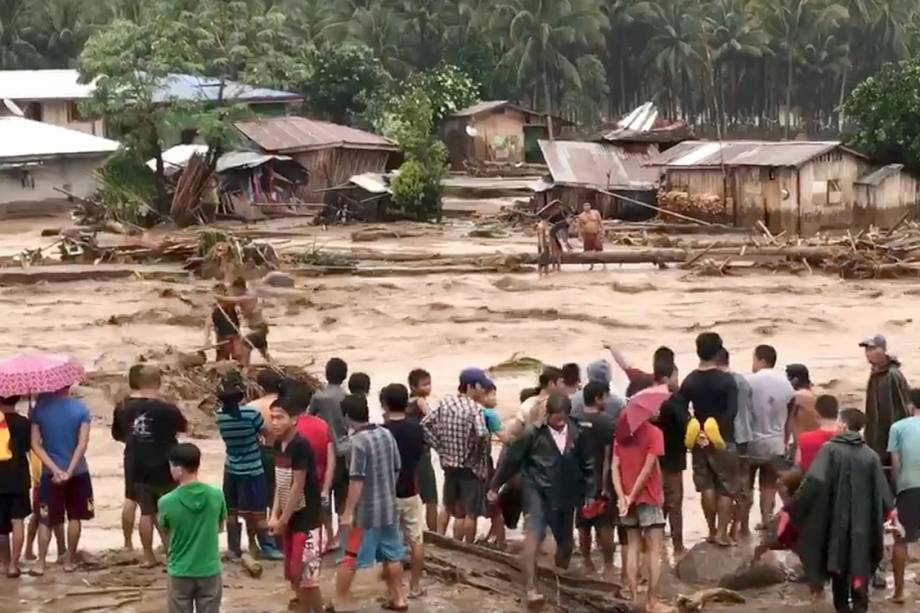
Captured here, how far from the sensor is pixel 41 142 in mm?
45469

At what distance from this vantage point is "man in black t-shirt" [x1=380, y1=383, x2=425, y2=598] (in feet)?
29.5

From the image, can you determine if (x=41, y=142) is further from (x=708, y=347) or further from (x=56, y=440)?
(x=708, y=347)

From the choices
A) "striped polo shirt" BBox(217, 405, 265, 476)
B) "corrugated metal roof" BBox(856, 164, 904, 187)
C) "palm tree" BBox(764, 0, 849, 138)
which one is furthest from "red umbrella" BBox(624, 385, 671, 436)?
"palm tree" BBox(764, 0, 849, 138)

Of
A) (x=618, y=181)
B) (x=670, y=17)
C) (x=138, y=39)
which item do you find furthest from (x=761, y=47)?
(x=138, y=39)

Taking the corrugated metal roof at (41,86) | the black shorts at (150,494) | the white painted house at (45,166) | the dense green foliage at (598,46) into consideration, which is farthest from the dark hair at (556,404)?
the dense green foliage at (598,46)

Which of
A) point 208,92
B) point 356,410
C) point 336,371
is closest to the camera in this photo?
point 356,410

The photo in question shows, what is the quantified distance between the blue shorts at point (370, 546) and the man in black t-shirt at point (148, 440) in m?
1.38

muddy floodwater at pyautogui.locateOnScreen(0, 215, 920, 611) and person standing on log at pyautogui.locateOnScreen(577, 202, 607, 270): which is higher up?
person standing on log at pyautogui.locateOnScreen(577, 202, 607, 270)

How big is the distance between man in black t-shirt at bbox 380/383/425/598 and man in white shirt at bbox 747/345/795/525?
2.65 meters

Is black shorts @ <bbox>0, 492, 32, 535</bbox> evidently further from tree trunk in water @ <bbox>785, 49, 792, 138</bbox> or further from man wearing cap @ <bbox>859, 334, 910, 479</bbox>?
tree trunk in water @ <bbox>785, 49, 792, 138</bbox>

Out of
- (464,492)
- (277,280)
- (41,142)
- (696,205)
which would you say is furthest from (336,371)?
(41,142)

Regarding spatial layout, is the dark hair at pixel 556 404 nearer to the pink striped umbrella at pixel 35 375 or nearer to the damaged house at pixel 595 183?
the pink striped umbrella at pixel 35 375

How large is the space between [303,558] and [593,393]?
7.07 feet

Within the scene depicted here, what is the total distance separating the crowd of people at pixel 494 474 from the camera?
339 inches
